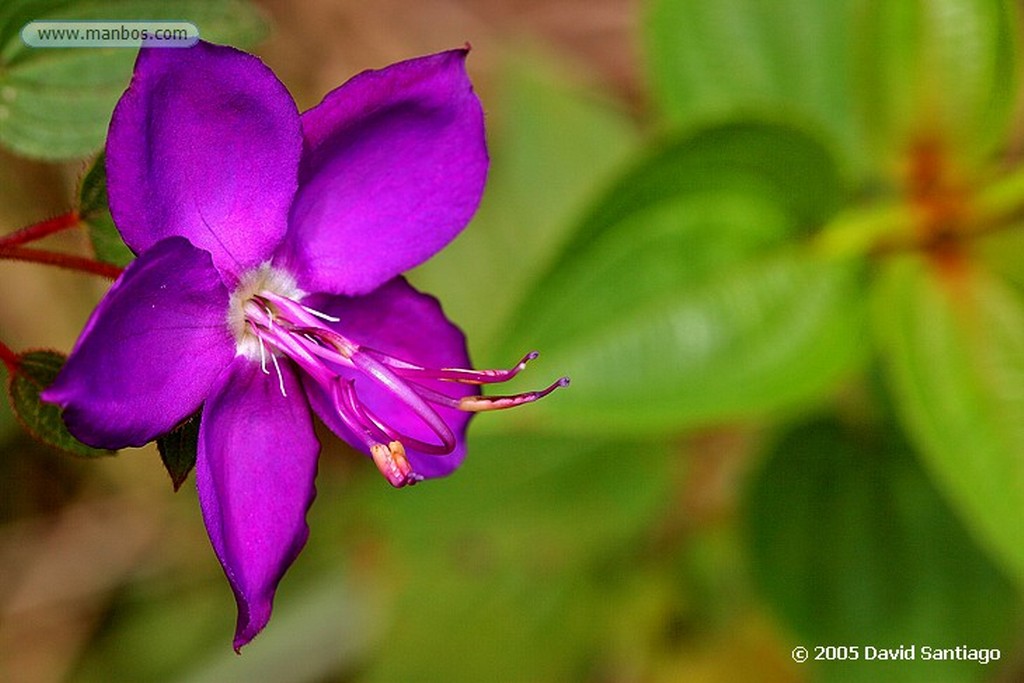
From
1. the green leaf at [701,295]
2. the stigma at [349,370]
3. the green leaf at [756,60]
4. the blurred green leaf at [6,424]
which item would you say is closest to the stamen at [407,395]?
the stigma at [349,370]

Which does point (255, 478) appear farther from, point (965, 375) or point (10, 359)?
point (965, 375)

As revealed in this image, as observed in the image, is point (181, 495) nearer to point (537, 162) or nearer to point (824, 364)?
point (537, 162)

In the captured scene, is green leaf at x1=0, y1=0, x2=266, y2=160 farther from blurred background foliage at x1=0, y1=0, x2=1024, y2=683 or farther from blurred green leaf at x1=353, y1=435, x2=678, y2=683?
blurred green leaf at x1=353, y1=435, x2=678, y2=683

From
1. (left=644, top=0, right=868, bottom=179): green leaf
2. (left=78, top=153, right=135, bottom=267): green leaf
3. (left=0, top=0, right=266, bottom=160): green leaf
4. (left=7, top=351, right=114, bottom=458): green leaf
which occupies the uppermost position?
(left=0, top=0, right=266, bottom=160): green leaf

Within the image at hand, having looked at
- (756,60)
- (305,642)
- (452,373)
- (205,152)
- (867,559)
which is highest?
(205,152)

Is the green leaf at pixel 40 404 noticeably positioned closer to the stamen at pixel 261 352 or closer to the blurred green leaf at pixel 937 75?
the stamen at pixel 261 352

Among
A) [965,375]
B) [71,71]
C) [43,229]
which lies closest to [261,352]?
[43,229]

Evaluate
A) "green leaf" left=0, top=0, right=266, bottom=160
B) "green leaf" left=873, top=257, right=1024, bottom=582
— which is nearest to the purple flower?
"green leaf" left=0, top=0, right=266, bottom=160
